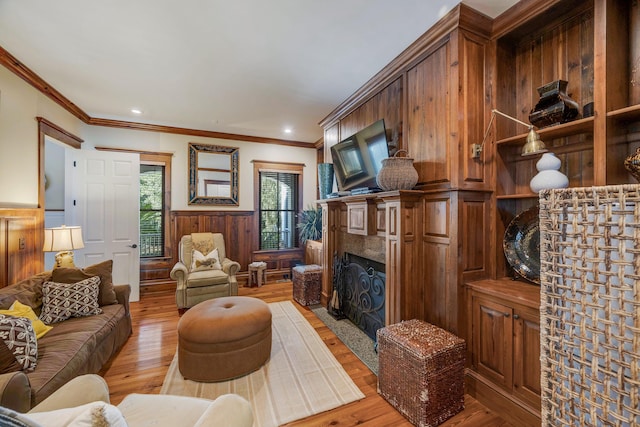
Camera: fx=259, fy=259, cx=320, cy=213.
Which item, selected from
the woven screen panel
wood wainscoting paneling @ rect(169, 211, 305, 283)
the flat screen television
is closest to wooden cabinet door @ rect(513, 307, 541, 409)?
the woven screen panel

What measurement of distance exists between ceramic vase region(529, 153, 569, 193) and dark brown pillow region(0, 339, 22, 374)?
3.30 metres

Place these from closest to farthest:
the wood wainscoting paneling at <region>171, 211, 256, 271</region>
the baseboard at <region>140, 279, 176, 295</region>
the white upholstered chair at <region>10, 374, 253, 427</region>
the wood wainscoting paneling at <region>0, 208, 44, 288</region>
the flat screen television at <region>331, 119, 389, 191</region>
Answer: the white upholstered chair at <region>10, 374, 253, 427</region> → the wood wainscoting paneling at <region>0, 208, 44, 288</region> → the flat screen television at <region>331, 119, 389, 191</region> → the baseboard at <region>140, 279, 176, 295</region> → the wood wainscoting paneling at <region>171, 211, 256, 271</region>

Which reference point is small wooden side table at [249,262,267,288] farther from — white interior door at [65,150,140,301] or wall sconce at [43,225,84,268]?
wall sconce at [43,225,84,268]

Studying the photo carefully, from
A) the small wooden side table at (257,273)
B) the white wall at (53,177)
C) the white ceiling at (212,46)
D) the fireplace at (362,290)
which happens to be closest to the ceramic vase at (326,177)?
the white ceiling at (212,46)

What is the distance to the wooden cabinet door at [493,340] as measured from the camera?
5.69ft

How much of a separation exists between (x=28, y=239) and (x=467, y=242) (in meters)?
4.32

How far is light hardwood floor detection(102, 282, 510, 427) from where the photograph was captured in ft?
5.66

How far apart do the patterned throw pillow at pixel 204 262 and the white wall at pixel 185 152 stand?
105 cm

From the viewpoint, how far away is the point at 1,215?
94.3 inches

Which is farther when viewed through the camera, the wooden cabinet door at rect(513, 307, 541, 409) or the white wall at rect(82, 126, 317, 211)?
the white wall at rect(82, 126, 317, 211)

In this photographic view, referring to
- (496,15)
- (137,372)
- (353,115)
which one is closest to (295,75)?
(353,115)

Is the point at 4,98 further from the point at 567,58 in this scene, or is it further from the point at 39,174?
the point at 567,58

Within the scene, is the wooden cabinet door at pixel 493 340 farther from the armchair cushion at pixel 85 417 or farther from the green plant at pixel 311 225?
the green plant at pixel 311 225

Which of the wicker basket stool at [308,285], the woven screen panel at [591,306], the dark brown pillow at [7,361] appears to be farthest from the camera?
the wicker basket stool at [308,285]
